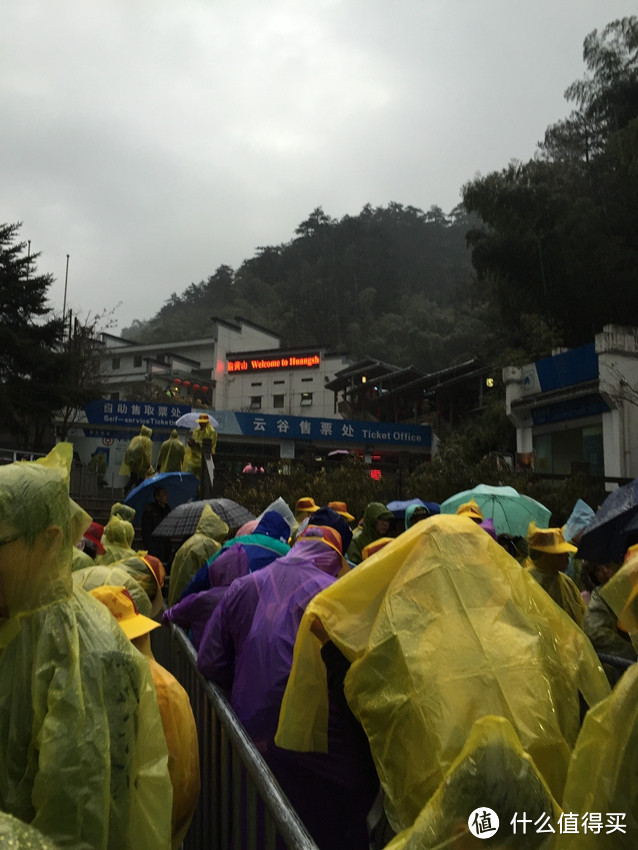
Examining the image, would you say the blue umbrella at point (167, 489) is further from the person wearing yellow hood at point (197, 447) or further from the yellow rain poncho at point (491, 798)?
the yellow rain poncho at point (491, 798)

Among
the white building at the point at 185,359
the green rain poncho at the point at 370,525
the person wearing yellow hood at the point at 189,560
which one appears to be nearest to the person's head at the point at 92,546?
the person wearing yellow hood at the point at 189,560

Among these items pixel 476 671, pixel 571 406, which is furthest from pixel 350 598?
pixel 571 406

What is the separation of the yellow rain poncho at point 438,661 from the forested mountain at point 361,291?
42963mm

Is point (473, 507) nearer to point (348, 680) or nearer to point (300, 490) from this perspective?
point (348, 680)

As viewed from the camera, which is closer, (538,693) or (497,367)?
(538,693)

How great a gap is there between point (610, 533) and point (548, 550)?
0.39 meters

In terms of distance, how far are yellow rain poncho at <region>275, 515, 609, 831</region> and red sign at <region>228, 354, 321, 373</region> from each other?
1599 inches

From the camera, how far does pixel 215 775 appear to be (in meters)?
2.61

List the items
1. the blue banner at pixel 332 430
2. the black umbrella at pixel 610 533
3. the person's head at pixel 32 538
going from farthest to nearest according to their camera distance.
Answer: the blue banner at pixel 332 430, the black umbrella at pixel 610 533, the person's head at pixel 32 538

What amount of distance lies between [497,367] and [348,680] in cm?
2700

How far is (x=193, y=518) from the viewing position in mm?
6805

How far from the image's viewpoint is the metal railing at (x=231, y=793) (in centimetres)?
182

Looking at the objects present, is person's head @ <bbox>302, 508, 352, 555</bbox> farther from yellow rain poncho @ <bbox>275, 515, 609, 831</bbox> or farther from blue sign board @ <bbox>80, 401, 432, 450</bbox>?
blue sign board @ <bbox>80, 401, 432, 450</bbox>

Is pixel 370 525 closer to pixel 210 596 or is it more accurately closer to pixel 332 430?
pixel 210 596
